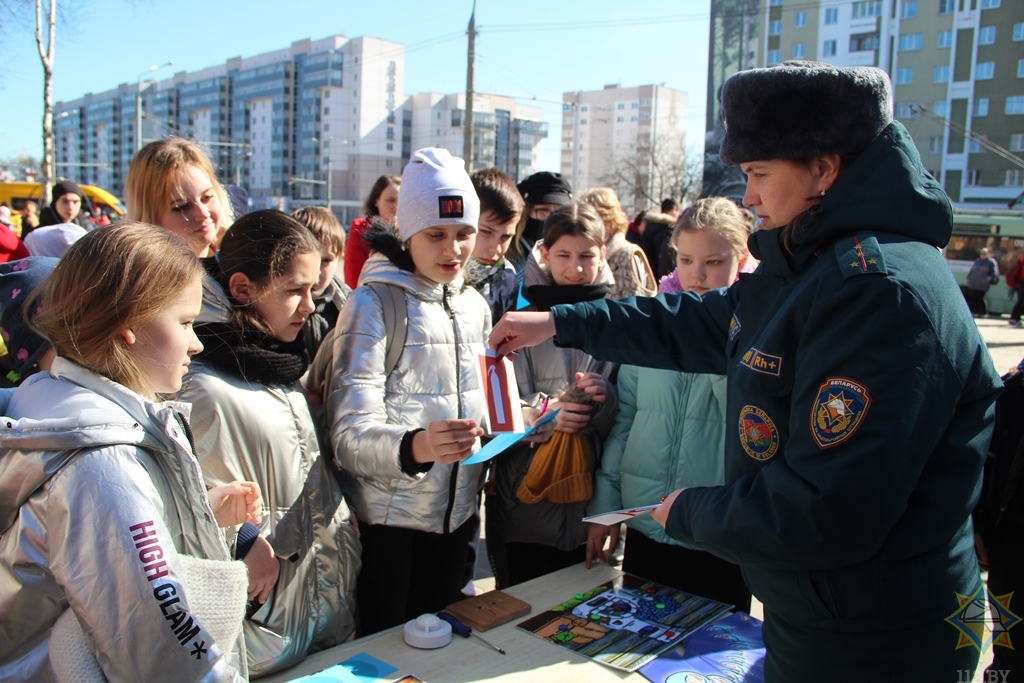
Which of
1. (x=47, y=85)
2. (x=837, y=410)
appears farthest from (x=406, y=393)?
(x=47, y=85)

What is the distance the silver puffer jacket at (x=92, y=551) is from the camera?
1161 millimetres

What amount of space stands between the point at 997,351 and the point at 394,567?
12.9 metres

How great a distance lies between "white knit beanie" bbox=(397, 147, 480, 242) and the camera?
2.40 m

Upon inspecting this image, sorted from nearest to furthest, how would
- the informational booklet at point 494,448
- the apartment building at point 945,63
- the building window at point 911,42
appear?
the informational booklet at point 494,448 → the apartment building at point 945,63 → the building window at point 911,42

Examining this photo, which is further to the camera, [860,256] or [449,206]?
[449,206]

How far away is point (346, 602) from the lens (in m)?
2.23

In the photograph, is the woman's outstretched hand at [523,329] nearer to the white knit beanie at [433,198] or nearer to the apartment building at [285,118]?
the white knit beanie at [433,198]

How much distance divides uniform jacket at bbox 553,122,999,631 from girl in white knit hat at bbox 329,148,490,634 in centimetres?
109

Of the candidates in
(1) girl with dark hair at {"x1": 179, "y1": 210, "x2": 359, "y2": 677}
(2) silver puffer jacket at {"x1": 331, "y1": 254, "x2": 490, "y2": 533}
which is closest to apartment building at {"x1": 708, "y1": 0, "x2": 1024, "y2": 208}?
(2) silver puffer jacket at {"x1": 331, "y1": 254, "x2": 490, "y2": 533}

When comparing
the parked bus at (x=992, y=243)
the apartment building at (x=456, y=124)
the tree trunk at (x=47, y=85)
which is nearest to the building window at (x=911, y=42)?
the parked bus at (x=992, y=243)

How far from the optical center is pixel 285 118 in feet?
301

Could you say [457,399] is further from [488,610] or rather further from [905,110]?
[905,110]

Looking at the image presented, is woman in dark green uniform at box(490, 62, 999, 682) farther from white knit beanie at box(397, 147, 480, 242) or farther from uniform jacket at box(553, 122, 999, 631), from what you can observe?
white knit beanie at box(397, 147, 480, 242)

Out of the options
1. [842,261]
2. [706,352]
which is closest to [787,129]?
[842,261]
